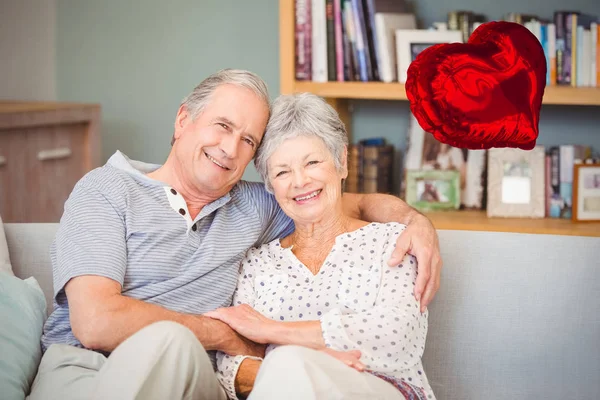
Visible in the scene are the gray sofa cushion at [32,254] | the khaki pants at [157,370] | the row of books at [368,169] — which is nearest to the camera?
the khaki pants at [157,370]

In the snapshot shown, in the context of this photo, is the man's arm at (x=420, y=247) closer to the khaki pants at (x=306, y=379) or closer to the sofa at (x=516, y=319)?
the sofa at (x=516, y=319)

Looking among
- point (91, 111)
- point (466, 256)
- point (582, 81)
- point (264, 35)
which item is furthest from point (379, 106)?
point (466, 256)

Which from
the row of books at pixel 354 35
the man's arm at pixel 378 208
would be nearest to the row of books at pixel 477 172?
the row of books at pixel 354 35

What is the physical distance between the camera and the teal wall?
11.1ft

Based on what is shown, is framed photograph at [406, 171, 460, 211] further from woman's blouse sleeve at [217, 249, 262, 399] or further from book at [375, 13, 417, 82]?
woman's blouse sleeve at [217, 249, 262, 399]

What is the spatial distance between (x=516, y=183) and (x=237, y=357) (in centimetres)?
157

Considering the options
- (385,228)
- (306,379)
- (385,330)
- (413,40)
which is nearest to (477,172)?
(413,40)

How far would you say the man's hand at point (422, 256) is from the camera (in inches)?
67.4

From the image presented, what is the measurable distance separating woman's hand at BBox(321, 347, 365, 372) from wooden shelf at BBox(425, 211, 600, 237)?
1245 mm

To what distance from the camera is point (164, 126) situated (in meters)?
3.53

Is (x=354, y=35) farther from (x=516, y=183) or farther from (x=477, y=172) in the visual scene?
(x=516, y=183)

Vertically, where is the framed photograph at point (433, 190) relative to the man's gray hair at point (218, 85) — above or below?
below

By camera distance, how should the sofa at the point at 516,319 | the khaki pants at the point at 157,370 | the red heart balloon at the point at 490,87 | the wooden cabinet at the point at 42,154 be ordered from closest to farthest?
the khaki pants at the point at 157,370 < the red heart balloon at the point at 490,87 < the sofa at the point at 516,319 < the wooden cabinet at the point at 42,154

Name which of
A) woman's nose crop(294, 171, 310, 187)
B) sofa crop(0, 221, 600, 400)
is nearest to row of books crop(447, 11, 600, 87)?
sofa crop(0, 221, 600, 400)
